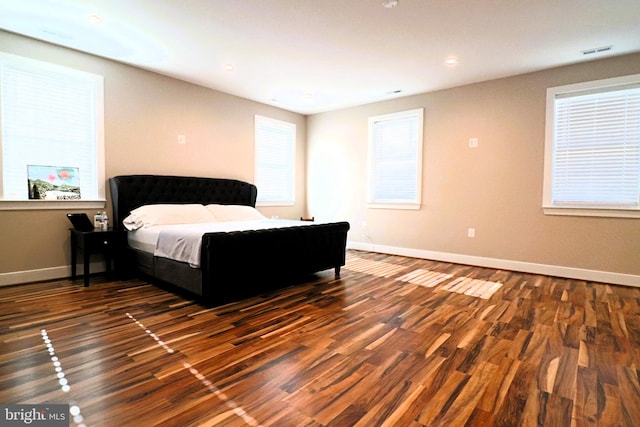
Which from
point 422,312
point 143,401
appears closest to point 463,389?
point 422,312

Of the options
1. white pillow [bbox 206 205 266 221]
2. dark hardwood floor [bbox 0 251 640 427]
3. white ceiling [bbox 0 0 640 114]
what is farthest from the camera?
white pillow [bbox 206 205 266 221]

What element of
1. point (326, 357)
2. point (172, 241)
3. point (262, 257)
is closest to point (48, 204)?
point (172, 241)

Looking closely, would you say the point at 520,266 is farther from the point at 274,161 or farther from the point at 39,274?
the point at 39,274

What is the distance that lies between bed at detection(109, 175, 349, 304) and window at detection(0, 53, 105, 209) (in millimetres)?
384

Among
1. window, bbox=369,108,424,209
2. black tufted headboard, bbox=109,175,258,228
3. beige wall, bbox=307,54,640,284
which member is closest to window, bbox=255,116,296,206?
black tufted headboard, bbox=109,175,258,228

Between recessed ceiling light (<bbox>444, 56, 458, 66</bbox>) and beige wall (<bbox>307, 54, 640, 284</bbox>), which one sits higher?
recessed ceiling light (<bbox>444, 56, 458, 66</bbox>)

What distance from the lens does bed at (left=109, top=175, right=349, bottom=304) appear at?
9.27 ft

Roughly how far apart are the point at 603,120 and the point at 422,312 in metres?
3.35

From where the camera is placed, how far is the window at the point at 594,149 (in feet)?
12.1

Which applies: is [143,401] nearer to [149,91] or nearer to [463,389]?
[463,389]

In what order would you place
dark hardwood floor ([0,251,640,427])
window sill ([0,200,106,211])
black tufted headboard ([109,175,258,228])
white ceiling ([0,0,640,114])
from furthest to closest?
1. black tufted headboard ([109,175,258,228])
2. window sill ([0,200,106,211])
3. white ceiling ([0,0,640,114])
4. dark hardwood floor ([0,251,640,427])

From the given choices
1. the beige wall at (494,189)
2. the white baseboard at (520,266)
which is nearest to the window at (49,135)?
the beige wall at (494,189)

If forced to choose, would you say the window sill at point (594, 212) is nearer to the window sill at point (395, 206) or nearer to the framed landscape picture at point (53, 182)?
the window sill at point (395, 206)

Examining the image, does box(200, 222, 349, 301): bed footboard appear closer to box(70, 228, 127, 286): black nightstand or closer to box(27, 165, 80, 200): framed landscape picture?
box(70, 228, 127, 286): black nightstand
